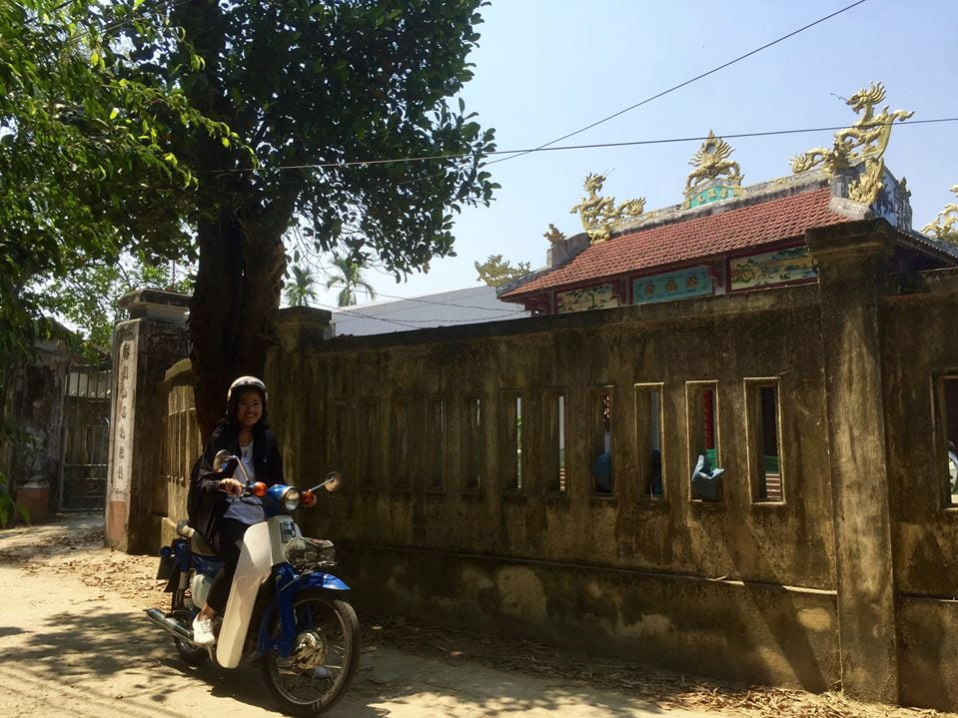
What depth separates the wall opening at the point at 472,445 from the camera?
631 cm

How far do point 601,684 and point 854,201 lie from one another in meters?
9.15

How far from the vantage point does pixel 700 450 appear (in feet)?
16.9

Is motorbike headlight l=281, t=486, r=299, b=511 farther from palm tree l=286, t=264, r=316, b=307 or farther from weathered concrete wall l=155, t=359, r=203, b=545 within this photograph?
palm tree l=286, t=264, r=316, b=307

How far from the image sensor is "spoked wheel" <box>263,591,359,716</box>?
4.24 metres

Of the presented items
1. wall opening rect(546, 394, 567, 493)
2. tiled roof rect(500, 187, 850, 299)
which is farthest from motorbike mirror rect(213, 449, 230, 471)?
tiled roof rect(500, 187, 850, 299)

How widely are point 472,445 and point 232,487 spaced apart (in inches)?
89.6

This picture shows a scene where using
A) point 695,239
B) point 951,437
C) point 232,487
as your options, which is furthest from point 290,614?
point 951,437

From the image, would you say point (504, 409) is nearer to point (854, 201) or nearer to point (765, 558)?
point (765, 558)

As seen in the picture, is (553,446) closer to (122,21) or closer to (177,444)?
(122,21)

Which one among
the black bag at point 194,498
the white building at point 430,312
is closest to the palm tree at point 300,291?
the white building at point 430,312

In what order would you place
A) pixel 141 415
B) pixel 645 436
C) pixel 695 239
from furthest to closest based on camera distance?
pixel 695 239
pixel 141 415
pixel 645 436

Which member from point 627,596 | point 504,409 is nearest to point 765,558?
point 627,596

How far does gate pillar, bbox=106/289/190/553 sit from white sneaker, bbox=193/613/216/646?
5941 mm

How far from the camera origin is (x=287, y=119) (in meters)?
6.62
